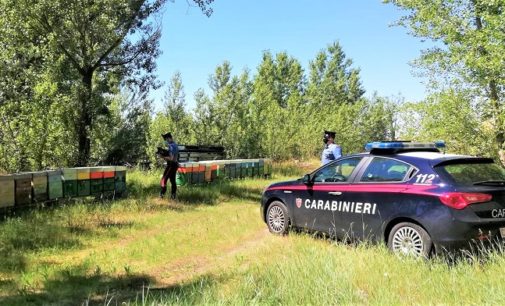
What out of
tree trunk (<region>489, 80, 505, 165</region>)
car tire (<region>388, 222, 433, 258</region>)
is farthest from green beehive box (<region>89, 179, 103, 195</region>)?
tree trunk (<region>489, 80, 505, 165</region>)

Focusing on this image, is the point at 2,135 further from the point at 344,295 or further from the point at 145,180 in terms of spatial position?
the point at 344,295

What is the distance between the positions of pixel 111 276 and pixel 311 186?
3.85 m

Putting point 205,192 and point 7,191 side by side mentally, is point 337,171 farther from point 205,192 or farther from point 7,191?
point 205,192

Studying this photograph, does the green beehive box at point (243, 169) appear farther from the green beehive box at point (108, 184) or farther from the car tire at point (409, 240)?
the car tire at point (409, 240)

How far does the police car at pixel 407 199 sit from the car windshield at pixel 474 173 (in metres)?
0.01

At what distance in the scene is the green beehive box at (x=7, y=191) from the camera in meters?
10.1

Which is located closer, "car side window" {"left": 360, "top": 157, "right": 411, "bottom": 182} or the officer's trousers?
"car side window" {"left": 360, "top": 157, "right": 411, "bottom": 182}

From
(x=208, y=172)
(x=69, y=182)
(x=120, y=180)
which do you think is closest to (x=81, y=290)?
(x=69, y=182)

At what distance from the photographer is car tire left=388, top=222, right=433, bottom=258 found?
20.6ft

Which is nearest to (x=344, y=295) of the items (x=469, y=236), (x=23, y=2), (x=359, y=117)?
(x=469, y=236)

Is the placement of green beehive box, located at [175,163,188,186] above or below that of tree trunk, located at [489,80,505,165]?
below

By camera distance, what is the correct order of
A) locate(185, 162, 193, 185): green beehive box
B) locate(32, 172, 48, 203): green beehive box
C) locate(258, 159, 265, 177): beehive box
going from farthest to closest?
locate(258, 159, 265, 177): beehive box
locate(185, 162, 193, 185): green beehive box
locate(32, 172, 48, 203): green beehive box

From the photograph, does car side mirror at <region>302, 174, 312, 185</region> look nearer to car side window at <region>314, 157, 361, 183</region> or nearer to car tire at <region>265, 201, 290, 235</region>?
car side window at <region>314, 157, 361, 183</region>

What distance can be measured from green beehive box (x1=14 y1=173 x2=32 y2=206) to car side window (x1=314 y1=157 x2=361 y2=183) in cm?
674
